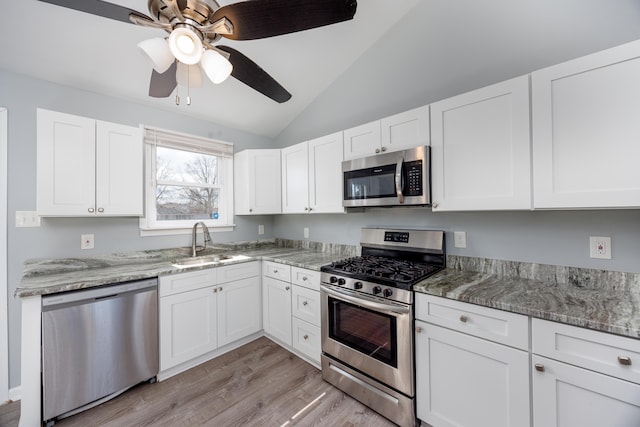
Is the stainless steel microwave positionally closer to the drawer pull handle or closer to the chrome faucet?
the drawer pull handle

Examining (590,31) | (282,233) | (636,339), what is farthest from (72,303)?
(590,31)

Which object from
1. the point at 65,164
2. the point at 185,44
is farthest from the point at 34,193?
the point at 185,44

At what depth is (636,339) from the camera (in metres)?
0.96

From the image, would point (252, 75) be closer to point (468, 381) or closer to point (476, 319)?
point (476, 319)

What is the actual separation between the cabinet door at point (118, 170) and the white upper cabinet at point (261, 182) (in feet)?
3.49

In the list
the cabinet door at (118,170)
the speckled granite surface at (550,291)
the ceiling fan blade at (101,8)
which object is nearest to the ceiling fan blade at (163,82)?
the ceiling fan blade at (101,8)

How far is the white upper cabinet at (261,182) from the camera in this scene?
297 cm

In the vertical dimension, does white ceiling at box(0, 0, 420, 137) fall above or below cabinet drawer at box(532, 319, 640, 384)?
above

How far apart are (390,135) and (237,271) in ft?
6.29

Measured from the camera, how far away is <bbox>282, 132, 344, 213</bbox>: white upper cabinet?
7.93 feet

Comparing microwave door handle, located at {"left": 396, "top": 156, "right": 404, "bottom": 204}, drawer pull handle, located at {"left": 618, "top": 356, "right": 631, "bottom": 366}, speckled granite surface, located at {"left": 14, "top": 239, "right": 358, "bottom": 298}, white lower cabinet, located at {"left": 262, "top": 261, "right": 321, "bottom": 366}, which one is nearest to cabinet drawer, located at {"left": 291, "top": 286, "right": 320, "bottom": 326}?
white lower cabinet, located at {"left": 262, "top": 261, "right": 321, "bottom": 366}

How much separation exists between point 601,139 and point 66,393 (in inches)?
136

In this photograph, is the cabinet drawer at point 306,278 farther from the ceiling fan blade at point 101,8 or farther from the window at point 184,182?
the ceiling fan blade at point 101,8

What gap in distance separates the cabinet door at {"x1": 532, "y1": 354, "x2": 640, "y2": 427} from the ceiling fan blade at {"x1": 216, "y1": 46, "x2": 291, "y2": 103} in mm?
2169
